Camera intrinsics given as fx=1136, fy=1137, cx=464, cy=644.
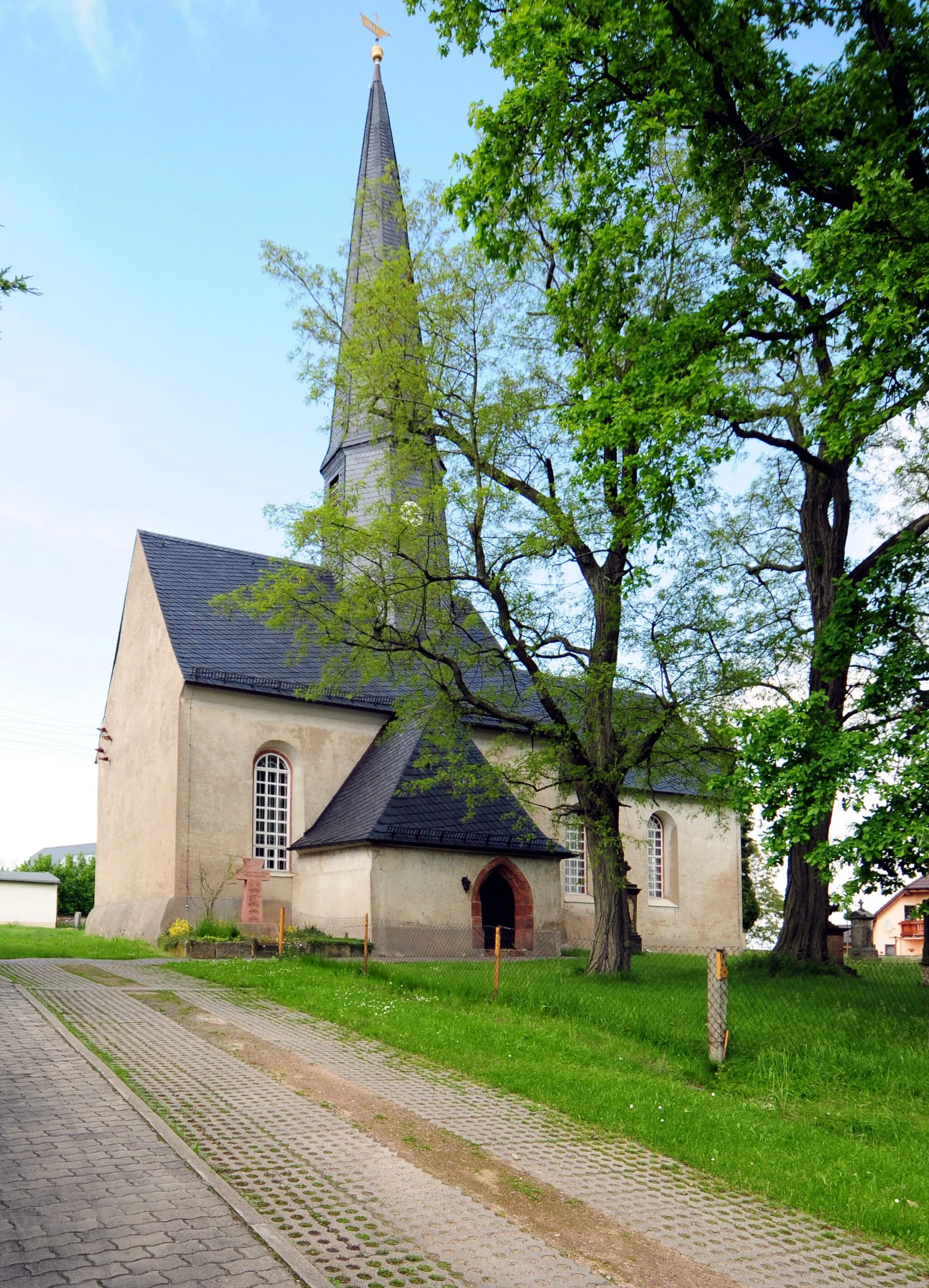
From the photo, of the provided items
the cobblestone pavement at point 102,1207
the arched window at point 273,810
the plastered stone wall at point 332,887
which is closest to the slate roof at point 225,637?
the arched window at point 273,810

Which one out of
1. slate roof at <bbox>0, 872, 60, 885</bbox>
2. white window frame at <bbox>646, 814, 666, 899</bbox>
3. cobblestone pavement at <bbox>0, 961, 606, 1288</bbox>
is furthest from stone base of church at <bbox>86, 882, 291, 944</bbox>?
slate roof at <bbox>0, 872, 60, 885</bbox>

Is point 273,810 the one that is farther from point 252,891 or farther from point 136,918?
point 136,918

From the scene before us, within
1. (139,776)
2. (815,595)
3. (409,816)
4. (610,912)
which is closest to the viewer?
(610,912)

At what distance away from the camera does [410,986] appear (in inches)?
658

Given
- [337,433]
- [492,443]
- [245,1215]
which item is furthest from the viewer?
[337,433]

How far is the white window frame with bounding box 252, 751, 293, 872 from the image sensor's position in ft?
86.9

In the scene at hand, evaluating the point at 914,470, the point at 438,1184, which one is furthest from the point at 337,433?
the point at 438,1184

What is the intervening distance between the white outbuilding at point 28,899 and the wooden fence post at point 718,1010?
4187cm

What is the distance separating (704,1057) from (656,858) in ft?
75.8

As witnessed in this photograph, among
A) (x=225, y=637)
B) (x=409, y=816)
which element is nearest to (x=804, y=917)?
(x=409, y=816)

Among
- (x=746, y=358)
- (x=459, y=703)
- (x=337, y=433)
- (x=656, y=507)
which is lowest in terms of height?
(x=459, y=703)

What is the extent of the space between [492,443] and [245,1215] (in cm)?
1458

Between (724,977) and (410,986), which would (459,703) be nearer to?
(410,986)

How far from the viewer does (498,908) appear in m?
26.4
